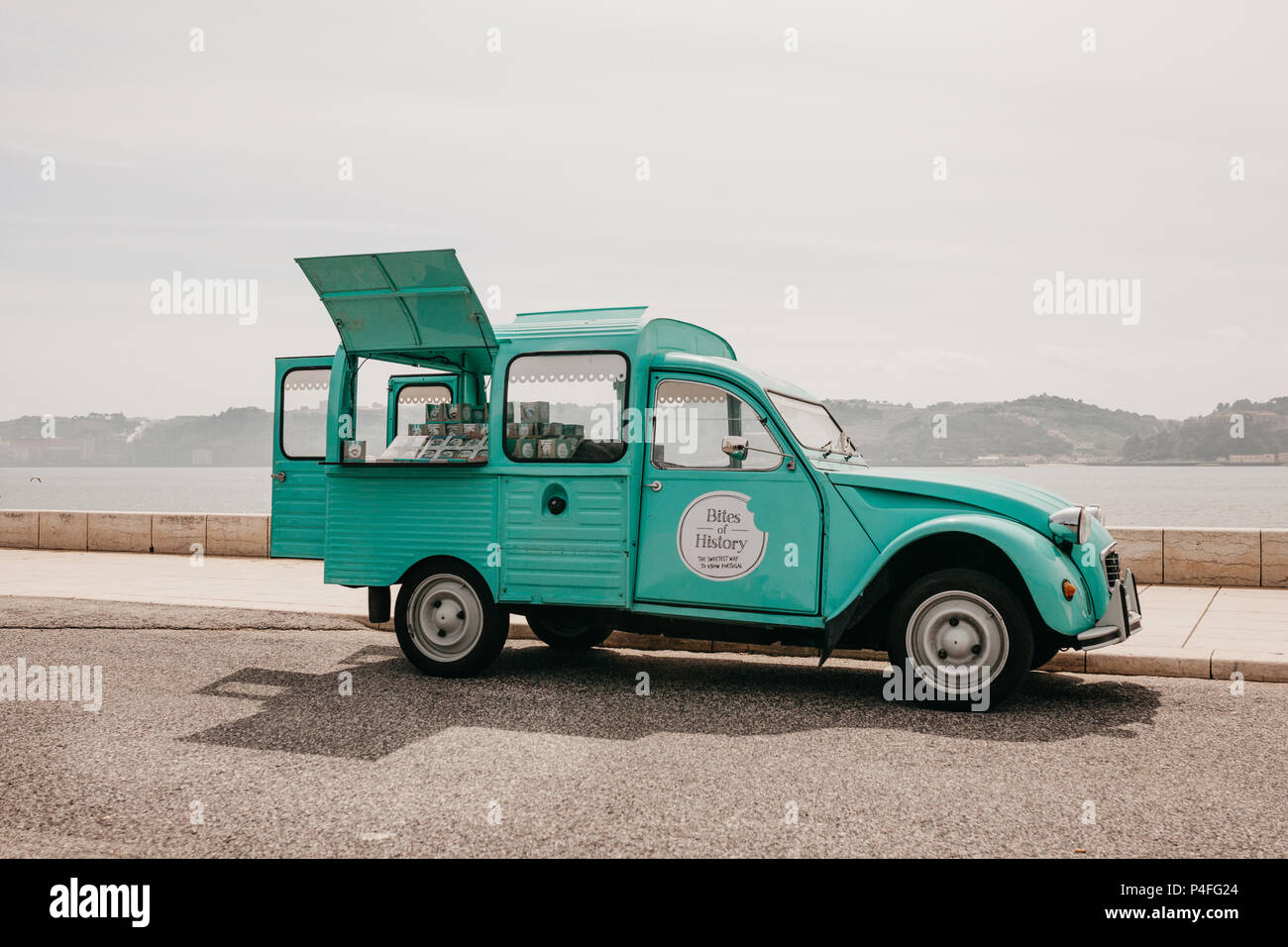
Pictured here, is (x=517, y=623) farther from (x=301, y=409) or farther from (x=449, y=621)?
(x=301, y=409)

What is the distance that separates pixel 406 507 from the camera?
7555 millimetres

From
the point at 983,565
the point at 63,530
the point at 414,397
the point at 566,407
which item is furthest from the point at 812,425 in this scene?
the point at 63,530

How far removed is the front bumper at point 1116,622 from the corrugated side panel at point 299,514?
5.63 meters

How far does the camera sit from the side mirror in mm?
6641

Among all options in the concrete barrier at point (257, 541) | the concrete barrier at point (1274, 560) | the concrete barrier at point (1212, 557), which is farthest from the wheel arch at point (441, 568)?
the concrete barrier at point (1274, 560)

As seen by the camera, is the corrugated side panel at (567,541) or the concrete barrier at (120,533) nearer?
the corrugated side panel at (567,541)

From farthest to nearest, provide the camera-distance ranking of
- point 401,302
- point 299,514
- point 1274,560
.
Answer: point 1274,560, point 299,514, point 401,302

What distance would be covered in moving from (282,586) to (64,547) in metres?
7.53

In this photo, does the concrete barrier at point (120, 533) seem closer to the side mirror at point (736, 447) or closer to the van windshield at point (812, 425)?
the van windshield at point (812, 425)

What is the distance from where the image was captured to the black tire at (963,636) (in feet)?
20.2

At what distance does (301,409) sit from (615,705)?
3.80m

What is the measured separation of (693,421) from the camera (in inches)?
274

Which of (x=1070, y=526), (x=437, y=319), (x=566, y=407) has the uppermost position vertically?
(x=437, y=319)
